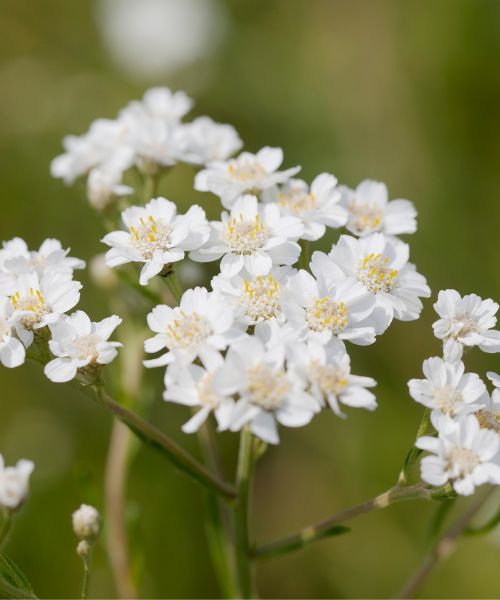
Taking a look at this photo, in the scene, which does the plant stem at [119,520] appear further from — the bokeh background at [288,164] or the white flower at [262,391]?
the white flower at [262,391]

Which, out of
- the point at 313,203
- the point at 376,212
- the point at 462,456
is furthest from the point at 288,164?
the point at 462,456

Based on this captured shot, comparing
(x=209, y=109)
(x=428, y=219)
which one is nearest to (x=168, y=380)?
(x=428, y=219)

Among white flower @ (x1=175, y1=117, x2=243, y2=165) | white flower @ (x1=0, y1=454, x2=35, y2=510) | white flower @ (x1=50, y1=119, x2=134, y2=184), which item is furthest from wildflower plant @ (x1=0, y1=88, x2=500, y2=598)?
white flower @ (x1=50, y1=119, x2=134, y2=184)

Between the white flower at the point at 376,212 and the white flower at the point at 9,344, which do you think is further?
the white flower at the point at 376,212

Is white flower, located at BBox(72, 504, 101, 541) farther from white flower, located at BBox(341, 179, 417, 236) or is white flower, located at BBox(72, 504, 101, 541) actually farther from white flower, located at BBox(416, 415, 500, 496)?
white flower, located at BBox(341, 179, 417, 236)

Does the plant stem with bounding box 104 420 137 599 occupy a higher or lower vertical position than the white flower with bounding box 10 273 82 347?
lower

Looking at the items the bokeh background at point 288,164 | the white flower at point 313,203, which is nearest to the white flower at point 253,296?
the white flower at point 313,203
